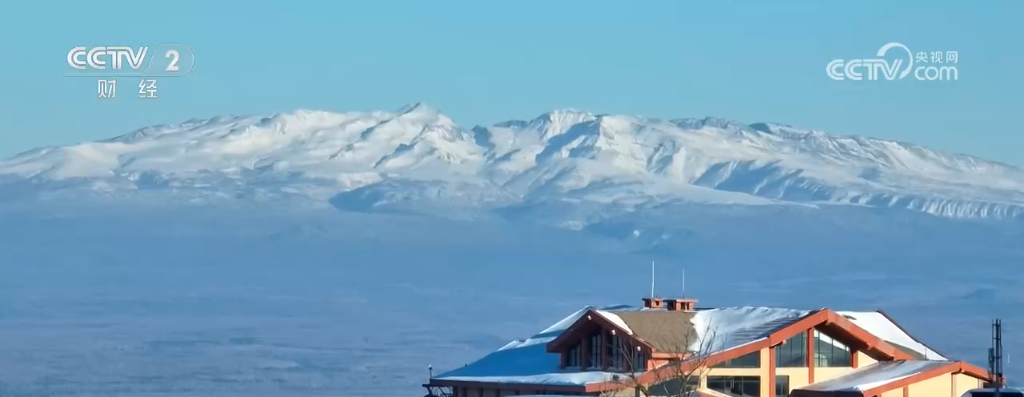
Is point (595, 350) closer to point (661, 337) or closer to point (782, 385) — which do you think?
point (661, 337)

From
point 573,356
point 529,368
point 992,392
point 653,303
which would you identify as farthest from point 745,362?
point 992,392

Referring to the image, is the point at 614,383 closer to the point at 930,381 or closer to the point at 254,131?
the point at 930,381

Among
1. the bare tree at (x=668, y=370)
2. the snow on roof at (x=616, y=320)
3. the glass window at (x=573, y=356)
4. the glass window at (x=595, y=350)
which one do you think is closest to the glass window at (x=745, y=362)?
the bare tree at (x=668, y=370)

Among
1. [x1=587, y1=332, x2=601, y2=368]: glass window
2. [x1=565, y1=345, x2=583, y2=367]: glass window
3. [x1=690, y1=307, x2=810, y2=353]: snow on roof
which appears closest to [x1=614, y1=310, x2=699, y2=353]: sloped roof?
[x1=690, y1=307, x2=810, y2=353]: snow on roof

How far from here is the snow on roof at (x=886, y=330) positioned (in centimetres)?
6606

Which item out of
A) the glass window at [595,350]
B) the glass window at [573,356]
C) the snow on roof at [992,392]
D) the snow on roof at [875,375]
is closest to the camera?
the snow on roof at [992,392]

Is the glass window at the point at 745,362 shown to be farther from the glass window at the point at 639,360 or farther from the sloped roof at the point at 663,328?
the glass window at the point at 639,360

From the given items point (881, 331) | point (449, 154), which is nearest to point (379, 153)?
point (449, 154)

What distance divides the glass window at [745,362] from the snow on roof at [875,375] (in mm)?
1365

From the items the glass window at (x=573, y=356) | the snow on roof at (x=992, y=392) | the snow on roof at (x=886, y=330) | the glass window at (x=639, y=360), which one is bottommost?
the snow on roof at (x=992, y=392)

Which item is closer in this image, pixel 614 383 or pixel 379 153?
pixel 614 383

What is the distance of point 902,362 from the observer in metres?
63.0

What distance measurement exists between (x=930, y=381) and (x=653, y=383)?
713 centimetres

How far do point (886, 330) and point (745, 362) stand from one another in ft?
28.8
